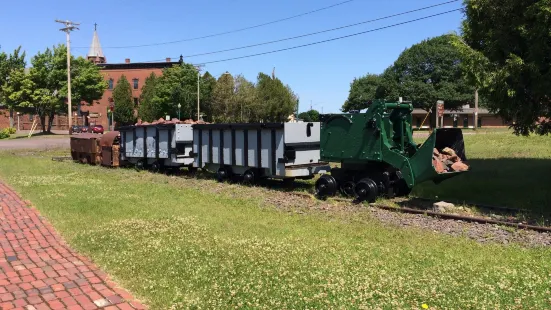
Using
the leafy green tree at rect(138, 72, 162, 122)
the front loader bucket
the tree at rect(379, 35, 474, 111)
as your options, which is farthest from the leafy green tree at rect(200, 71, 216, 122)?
the front loader bucket

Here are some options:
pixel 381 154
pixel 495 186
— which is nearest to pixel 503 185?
pixel 495 186

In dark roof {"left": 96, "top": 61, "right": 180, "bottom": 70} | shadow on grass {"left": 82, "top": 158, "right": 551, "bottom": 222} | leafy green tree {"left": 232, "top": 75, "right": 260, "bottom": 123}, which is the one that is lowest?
shadow on grass {"left": 82, "top": 158, "right": 551, "bottom": 222}

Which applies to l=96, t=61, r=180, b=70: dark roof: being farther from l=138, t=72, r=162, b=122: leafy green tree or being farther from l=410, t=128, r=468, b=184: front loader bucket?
l=410, t=128, r=468, b=184: front loader bucket

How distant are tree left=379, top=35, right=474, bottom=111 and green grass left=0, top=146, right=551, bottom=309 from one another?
207ft

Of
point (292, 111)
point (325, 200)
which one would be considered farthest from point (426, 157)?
point (292, 111)

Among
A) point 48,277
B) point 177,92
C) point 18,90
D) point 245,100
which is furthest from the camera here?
point 177,92

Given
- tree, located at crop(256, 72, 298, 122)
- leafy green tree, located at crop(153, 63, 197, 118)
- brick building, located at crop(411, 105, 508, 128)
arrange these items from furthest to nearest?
brick building, located at crop(411, 105, 508, 128) → leafy green tree, located at crop(153, 63, 197, 118) → tree, located at crop(256, 72, 298, 122)

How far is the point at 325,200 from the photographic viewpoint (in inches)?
478

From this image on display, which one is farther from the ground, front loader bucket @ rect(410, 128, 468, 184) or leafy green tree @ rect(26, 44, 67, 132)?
leafy green tree @ rect(26, 44, 67, 132)

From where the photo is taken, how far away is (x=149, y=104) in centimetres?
7650

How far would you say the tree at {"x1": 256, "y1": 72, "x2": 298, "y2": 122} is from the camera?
66.6m

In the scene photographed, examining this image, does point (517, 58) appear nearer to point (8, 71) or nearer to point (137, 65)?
point (8, 71)

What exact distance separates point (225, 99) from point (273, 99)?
8.77 metres

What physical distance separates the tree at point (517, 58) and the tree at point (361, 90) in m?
74.5
